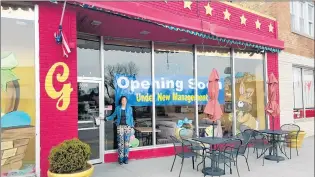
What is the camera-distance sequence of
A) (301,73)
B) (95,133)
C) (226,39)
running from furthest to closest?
1. (301,73)
2. (226,39)
3. (95,133)

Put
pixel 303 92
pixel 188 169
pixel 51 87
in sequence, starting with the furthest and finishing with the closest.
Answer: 1. pixel 303 92
2. pixel 188 169
3. pixel 51 87

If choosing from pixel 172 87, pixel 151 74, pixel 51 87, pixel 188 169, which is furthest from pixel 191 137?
pixel 51 87

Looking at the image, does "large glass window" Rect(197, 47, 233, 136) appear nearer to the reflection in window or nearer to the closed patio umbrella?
the closed patio umbrella

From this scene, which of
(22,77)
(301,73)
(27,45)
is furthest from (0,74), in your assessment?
(301,73)

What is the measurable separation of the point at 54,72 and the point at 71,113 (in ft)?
2.95

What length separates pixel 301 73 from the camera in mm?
12797

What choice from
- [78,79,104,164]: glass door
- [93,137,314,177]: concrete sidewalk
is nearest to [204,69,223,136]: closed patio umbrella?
[93,137,314,177]: concrete sidewalk

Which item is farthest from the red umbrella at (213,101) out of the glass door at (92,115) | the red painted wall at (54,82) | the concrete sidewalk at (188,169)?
the red painted wall at (54,82)

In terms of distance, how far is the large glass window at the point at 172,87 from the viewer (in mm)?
8422

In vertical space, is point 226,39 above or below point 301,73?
above

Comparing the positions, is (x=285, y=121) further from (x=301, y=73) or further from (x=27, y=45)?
(x=27, y=45)

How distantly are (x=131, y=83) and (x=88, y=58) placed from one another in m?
1.40

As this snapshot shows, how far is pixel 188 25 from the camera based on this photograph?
7.53 m

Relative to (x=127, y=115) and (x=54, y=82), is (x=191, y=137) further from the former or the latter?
(x=54, y=82)
